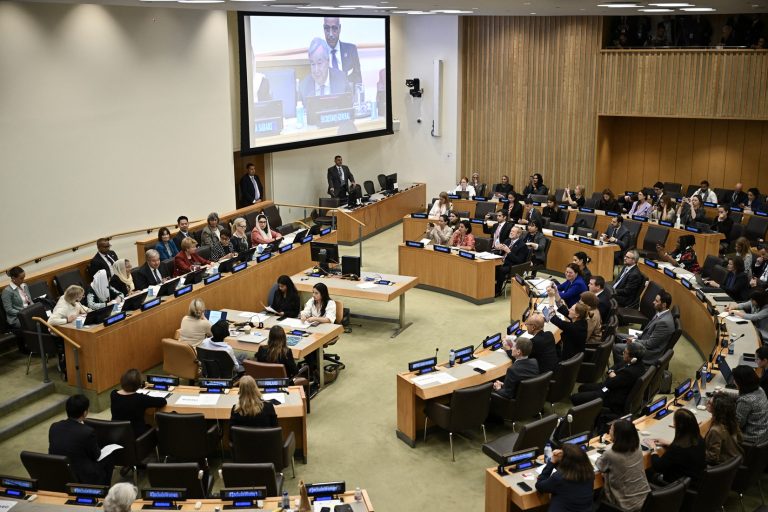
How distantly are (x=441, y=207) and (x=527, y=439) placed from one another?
8756 mm

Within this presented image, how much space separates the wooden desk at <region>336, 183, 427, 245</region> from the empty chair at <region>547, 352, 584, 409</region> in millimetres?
8531

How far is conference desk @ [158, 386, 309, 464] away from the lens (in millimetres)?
7738

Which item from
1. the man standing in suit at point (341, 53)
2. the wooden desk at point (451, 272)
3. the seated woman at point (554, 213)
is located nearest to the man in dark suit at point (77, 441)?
the wooden desk at point (451, 272)

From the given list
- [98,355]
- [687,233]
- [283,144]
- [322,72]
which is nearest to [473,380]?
[98,355]

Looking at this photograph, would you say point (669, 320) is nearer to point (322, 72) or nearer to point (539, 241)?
point (539, 241)

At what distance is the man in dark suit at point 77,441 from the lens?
260 inches

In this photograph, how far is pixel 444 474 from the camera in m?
7.89

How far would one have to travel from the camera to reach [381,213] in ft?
59.1

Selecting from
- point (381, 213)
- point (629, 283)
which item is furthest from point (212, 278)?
point (381, 213)

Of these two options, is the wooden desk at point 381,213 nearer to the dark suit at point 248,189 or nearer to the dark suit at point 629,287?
the dark suit at point 248,189

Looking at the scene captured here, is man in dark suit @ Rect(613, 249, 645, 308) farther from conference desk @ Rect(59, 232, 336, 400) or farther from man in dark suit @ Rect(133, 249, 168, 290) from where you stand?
man in dark suit @ Rect(133, 249, 168, 290)

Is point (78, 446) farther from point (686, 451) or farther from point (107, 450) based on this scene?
point (686, 451)

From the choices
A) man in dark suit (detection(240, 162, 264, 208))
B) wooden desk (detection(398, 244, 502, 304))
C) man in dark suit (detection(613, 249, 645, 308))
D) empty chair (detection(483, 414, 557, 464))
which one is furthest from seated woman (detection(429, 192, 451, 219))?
empty chair (detection(483, 414, 557, 464))

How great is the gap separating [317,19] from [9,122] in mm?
7687
